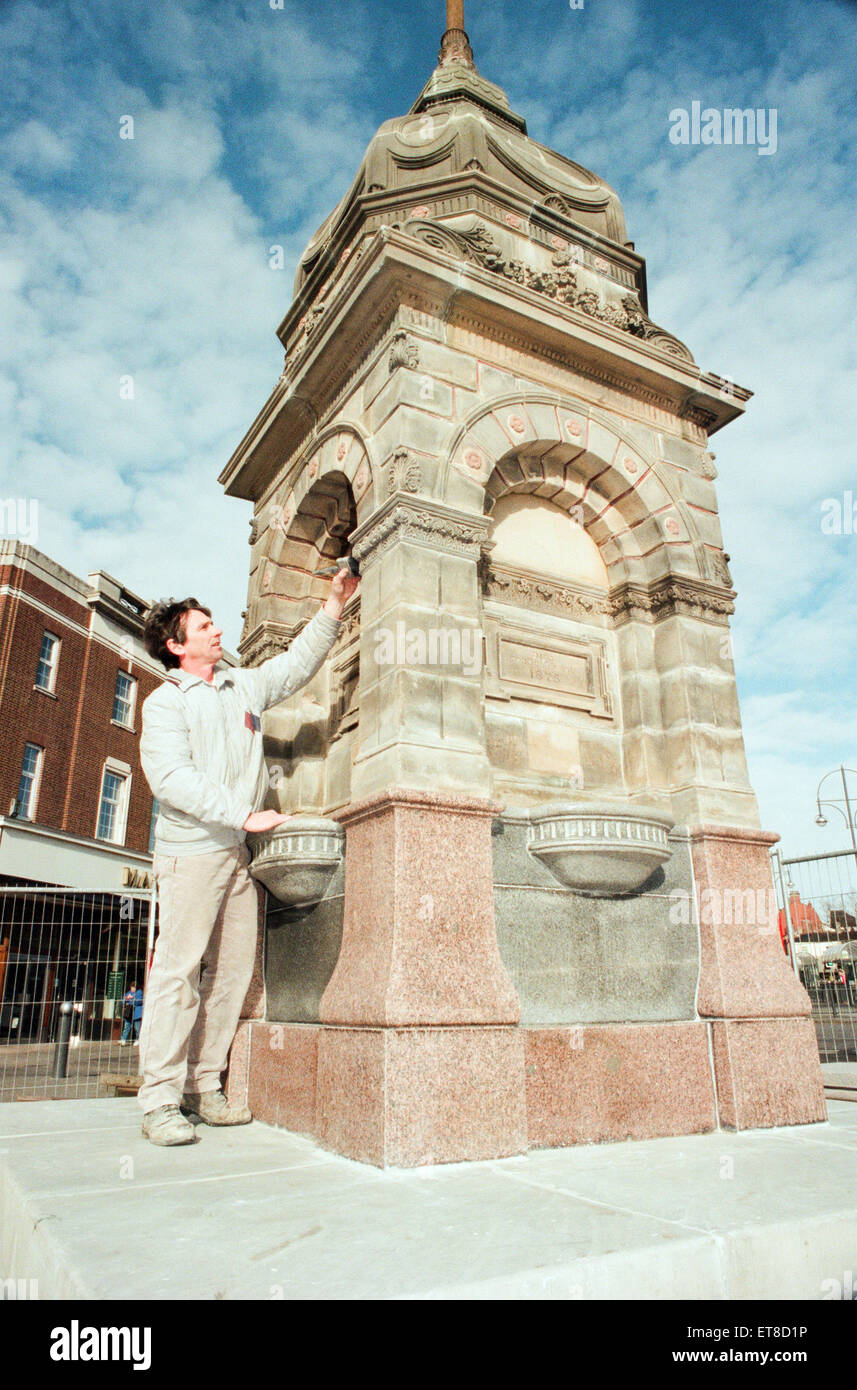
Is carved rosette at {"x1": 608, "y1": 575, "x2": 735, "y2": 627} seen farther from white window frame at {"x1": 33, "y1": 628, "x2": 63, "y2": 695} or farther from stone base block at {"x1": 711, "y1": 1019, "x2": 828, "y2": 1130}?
white window frame at {"x1": 33, "y1": 628, "x2": 63, "y2": 695}

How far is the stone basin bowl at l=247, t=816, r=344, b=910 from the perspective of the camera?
5988 mm

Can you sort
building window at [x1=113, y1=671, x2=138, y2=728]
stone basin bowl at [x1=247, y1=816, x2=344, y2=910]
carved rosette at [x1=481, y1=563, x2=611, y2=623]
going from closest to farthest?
stone basin bowl at [x1=247, y1=816, x2=344, y2=910] < carved rosette at [x1=481, y1=563, x2=611, y2=623] < building window at [x1=113, y1=671, x2=138, y2=728]

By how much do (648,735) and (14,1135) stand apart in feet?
17.3

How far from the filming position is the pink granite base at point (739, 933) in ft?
20.1

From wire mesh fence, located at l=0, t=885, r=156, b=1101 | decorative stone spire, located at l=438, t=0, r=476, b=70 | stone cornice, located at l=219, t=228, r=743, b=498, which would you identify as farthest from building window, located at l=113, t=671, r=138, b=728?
decorative stone spire, located at l=438, t=0, r=476, b=70

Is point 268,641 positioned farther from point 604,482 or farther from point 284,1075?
point 284,1075

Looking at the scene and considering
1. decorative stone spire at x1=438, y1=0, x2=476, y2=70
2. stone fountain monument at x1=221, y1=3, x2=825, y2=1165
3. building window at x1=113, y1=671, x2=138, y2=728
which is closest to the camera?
stone fountain monument at x1=221, y1=3, x2=825, y2=1165

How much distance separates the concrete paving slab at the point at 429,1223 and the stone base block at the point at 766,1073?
630mm

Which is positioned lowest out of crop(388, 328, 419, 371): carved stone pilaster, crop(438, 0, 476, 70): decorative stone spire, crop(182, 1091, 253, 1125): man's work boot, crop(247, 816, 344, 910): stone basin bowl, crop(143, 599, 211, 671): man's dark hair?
crop(182, 1091, 253, 1125): man's work boot

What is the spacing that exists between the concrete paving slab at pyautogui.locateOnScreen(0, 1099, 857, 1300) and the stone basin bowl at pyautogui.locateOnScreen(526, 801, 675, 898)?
5.29 ft
